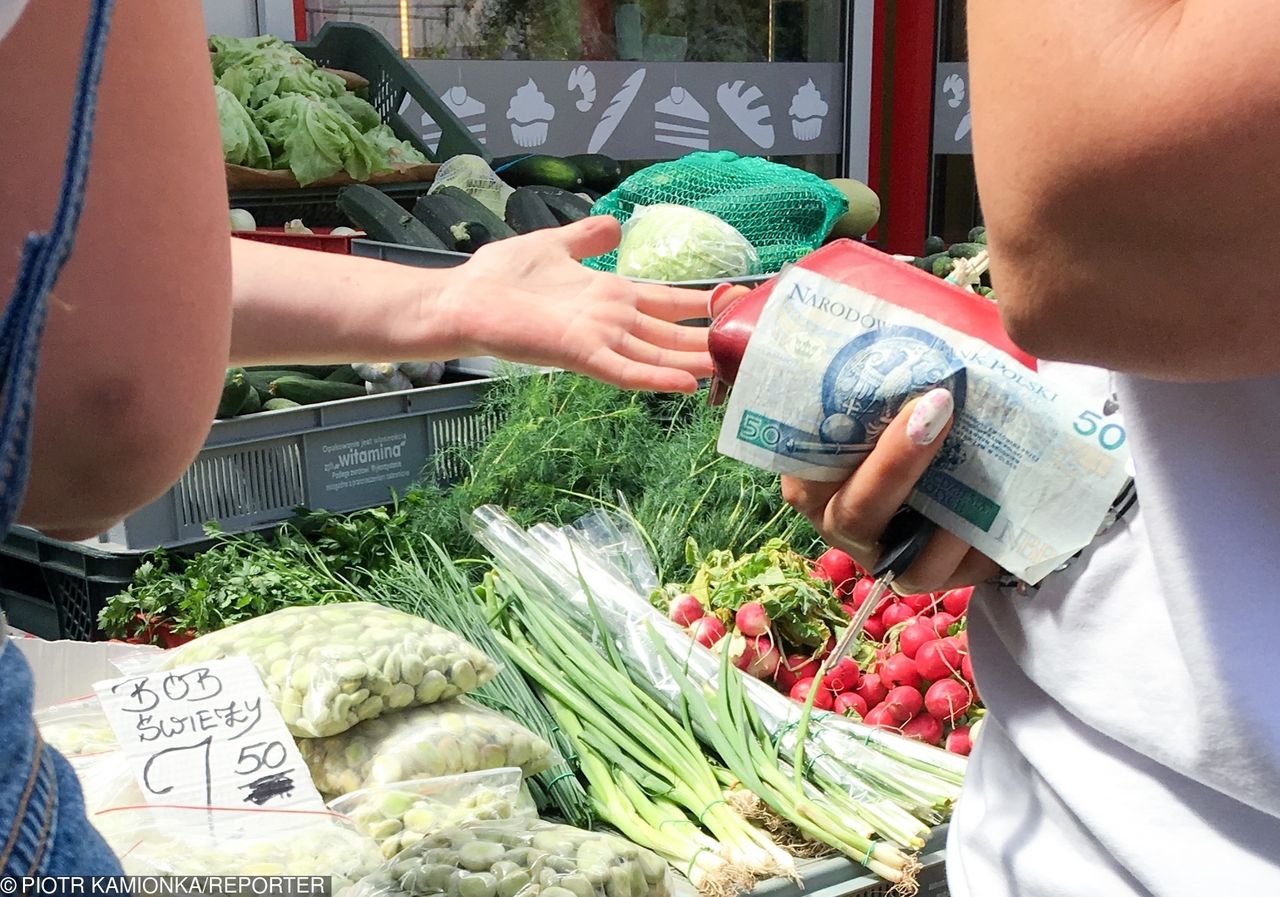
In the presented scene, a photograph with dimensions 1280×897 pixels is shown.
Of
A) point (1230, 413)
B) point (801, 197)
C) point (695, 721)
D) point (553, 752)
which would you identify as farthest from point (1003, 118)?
point (801, 197)

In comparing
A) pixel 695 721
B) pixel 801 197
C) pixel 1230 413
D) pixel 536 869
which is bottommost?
pixel 695 721

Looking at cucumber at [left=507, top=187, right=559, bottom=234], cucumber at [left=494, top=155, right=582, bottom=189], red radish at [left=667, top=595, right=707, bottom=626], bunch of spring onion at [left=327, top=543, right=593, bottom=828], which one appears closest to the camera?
bunch of spring onion at [left=327, top=543, right=593, bottom=828]

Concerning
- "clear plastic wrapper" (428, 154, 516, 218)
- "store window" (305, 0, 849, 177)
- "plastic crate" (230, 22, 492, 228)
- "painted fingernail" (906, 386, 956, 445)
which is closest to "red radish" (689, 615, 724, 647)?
"painted fingernail" (906, 386, 956, 445)

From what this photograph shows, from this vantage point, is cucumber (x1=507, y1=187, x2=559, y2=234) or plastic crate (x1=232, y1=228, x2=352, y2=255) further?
cucumber (x1=507, y1=187, x2=559, y2=234)

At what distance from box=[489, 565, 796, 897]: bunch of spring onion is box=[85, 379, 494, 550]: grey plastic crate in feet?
1.67

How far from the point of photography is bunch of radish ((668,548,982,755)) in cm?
207

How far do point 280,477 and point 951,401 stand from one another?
169 cm

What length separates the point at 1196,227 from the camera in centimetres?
61

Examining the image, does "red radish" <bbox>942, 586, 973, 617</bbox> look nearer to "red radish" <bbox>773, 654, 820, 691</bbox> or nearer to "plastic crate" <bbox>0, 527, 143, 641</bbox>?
"red radish" <bbox>773, 654, 820, 691</bbox>

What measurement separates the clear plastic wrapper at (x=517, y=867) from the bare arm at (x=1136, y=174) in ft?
2.71

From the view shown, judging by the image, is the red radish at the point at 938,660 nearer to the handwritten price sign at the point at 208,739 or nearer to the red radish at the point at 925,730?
the red radish at the point at 925,730

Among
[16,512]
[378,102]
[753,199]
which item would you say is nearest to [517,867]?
[16,512]

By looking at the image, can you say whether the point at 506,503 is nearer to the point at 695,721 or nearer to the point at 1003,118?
the point at 695,721

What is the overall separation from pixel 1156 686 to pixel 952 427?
0.90 feet
